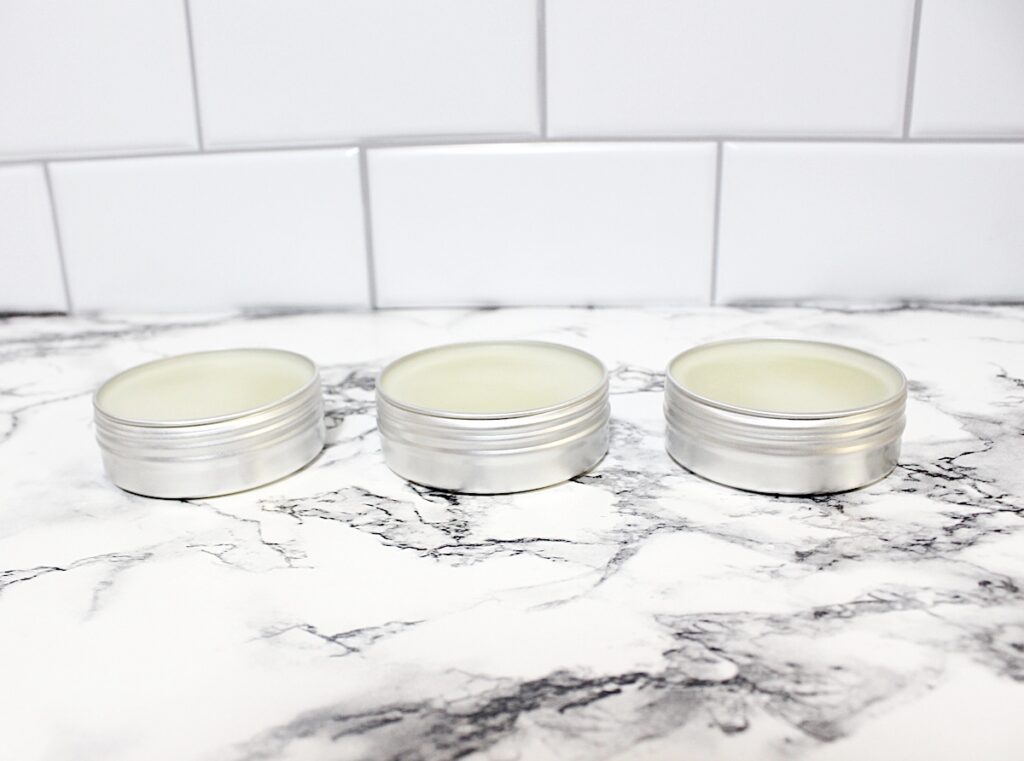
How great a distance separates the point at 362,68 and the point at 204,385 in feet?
1.02

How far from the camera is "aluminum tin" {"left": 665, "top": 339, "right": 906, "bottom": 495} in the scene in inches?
16.5

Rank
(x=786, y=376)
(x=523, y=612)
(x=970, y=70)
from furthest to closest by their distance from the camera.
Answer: (x=970, y=70), (x=786, y=376), (x=523, y=612)

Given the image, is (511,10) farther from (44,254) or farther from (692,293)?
(44,254)

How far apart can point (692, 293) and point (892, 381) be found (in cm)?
29

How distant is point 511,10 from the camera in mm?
681

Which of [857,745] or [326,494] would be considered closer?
[857,745]

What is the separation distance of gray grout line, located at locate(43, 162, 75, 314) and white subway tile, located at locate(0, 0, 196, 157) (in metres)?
0.02

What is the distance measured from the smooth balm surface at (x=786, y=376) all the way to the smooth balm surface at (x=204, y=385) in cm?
21

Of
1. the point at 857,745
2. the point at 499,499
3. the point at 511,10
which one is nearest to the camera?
the point at 857,745

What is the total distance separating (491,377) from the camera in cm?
50

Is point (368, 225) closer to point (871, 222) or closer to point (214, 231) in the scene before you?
point (214, 231)

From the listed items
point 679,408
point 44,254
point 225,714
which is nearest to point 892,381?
point 679,408

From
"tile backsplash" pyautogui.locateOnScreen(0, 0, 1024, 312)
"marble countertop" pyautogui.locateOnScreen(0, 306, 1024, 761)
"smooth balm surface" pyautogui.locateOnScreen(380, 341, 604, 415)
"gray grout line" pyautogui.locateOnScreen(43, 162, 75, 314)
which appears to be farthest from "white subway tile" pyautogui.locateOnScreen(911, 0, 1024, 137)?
"gray grout line" pyautogui.locateOnScreen(43, 162, 75, 314)

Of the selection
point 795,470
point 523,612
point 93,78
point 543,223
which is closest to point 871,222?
point 543,223
